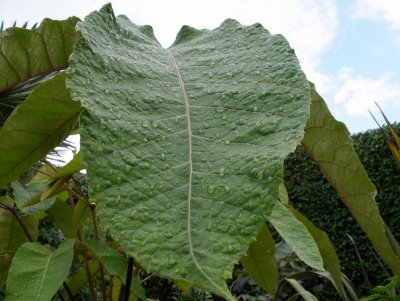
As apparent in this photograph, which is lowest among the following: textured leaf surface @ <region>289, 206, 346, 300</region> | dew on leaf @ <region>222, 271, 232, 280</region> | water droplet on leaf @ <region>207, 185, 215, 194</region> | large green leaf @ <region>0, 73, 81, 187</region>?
textured leaf surface @ <region>289, 206, 346, 300</region>

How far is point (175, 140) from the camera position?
374mm

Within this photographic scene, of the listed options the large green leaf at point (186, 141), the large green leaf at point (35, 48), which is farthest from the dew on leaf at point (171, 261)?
the large green leaf at point (35, 48)

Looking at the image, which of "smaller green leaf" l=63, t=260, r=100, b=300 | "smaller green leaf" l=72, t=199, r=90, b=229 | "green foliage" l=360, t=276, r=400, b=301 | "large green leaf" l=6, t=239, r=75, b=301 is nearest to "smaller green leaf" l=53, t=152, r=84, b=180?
"large green leaf" l=6, t=239, r=75, b=301

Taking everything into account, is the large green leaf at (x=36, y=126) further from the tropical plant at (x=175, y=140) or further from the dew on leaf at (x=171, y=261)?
the dew on leaf at (x=171, y=261)

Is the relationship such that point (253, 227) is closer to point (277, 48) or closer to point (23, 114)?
point (277, 48)

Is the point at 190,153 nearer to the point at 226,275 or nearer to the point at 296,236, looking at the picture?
the point at 226,275

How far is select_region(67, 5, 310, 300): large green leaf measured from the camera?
27 cm

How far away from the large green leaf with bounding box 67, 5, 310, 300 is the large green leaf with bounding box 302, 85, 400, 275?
192 mm

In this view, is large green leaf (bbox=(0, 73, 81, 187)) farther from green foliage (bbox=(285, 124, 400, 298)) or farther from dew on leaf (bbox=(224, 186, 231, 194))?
green foliage (bbox=(285, 124, 400, 298))

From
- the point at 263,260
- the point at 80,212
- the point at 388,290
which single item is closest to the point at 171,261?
the point at 263,260

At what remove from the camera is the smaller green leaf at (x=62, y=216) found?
1160mm

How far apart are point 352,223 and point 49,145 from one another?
218 inches

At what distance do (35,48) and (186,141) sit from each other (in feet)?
1.77

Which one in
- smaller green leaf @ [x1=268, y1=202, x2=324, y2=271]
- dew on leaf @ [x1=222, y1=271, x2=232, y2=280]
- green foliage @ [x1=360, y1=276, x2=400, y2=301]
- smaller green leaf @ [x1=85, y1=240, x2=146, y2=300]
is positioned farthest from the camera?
green foliage @ [x1=360, y1=276, x2=400, y2=301]
